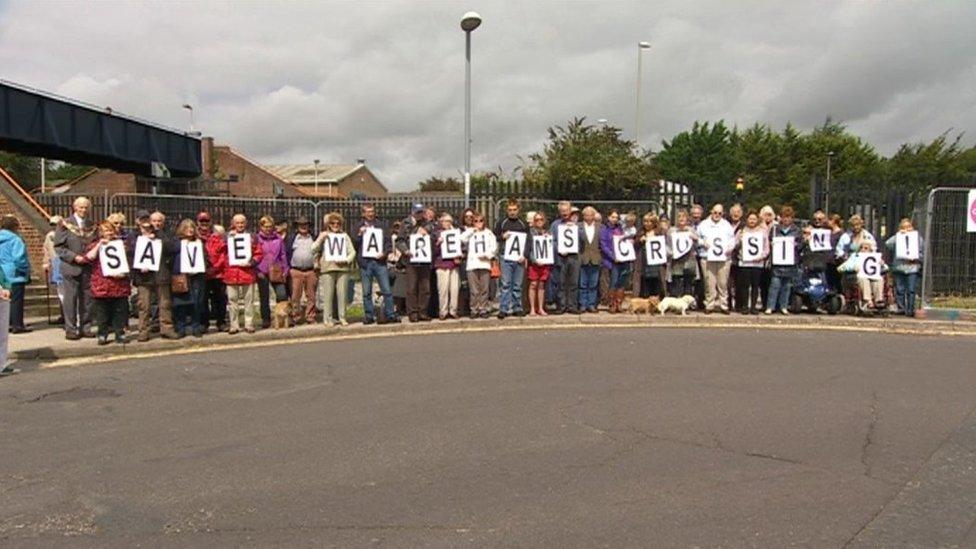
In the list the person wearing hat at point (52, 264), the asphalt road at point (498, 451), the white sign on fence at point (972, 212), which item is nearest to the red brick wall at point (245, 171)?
the person wearing hat at point (52, 264)

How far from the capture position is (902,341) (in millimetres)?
10781

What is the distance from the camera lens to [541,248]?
13.0 meters

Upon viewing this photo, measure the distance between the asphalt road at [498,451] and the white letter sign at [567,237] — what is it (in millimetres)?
3983

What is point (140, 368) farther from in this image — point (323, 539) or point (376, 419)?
point (323, 539)

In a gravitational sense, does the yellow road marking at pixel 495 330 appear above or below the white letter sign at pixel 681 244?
below

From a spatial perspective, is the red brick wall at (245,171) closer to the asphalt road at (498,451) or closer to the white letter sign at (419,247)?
the white letter sign at (419,247)

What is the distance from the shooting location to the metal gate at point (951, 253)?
14656mm

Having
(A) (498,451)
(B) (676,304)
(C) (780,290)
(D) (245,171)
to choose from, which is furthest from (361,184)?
(A) (498,451)

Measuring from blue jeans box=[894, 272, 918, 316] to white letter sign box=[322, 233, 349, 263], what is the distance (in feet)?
31.7

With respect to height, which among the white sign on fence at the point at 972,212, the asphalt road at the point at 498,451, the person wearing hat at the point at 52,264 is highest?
the white sign on fence at the point at 972,212

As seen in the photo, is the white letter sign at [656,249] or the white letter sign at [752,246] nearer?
the white letter sign at [752,246]

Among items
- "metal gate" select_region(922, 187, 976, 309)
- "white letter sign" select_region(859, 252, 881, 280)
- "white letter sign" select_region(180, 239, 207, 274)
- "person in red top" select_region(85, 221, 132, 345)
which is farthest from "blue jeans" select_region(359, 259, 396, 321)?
"metal gate" select_region(922, 187, 976, 309)

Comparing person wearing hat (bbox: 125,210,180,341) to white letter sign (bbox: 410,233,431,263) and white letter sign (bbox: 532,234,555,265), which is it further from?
white letter sign (bbox: 532,234,555,265)

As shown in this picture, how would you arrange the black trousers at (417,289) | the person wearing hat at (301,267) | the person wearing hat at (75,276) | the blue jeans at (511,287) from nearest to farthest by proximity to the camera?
the person wearing hat at (75,276), the person wearing hat at (301,267), the black trousers at (417,289), the blue jeans at (511,287)
